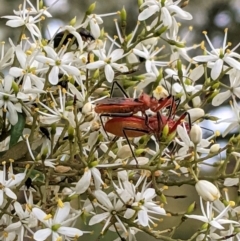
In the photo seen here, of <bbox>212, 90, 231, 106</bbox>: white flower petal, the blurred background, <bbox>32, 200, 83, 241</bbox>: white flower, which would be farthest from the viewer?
the blurred background

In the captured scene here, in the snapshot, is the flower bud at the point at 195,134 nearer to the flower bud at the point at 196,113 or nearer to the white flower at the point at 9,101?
the flower bud at the point at 196,113

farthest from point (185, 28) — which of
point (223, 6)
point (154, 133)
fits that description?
point (154, 133)

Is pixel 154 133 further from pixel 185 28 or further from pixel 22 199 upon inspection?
pixel 185 28

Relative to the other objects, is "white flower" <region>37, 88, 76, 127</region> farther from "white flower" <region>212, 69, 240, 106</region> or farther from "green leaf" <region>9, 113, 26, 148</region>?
"white flower" <region>212, 69, 240, 106</region>

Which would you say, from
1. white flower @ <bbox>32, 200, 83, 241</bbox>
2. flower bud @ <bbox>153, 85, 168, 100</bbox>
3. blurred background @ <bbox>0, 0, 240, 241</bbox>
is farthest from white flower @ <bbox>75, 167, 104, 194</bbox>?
blurred background @ <bbox>0, 0, 240, 241</bbox>

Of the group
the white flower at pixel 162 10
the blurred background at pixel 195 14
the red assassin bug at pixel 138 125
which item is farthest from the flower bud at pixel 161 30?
the blurred background at pixel 195 14

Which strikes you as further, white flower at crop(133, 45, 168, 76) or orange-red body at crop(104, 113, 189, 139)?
white flower at crop(133, 45, 168, 76)

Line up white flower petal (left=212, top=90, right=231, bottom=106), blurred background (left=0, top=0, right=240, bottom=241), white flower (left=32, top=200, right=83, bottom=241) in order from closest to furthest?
1. white flower (left=32, top=200, right=83, bottom=241)
2. white flower petal (left=212, top=90, right=231, bottom=106)
3. blurred background (left=0, top=0, right=240, bottom=241)
